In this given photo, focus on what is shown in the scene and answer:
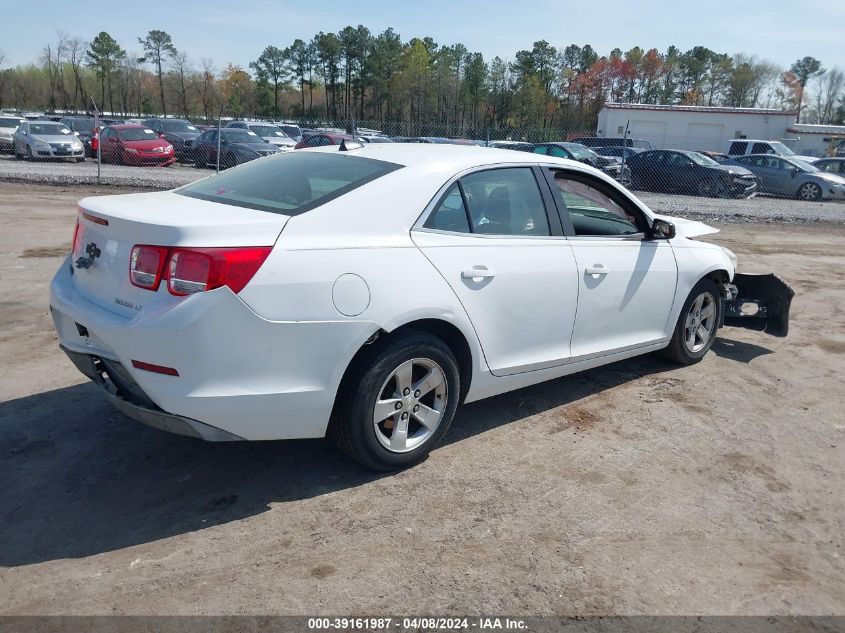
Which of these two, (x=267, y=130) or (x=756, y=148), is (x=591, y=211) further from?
(x=756, y=148)

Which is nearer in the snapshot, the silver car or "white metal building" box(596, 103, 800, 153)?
the silver car

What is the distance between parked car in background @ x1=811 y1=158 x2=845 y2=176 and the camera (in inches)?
998

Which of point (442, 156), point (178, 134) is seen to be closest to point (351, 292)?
point (442, 156)

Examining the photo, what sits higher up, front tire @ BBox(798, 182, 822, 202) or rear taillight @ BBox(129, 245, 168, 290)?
rear taillight @ BBox(129, 245, 168, 290)

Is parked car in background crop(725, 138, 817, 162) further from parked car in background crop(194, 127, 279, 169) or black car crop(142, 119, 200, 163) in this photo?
black car crop(142, 119, 200, 163)

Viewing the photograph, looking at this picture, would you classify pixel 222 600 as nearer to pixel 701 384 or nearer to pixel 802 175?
pixel 701 384

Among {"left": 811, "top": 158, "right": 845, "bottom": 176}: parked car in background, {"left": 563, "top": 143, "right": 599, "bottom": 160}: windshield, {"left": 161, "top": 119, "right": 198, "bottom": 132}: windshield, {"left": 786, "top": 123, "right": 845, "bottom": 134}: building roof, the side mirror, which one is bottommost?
{"left": 811, "top": 158, "right": 845, "bottom": 176}: parked car in background

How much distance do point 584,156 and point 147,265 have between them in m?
20.8

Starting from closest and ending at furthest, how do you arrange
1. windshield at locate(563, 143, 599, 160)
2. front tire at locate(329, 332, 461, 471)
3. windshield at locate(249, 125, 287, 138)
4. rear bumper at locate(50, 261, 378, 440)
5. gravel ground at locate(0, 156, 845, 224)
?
rear bumper at locate(50, 261, 378, 440) < front tire at locate(329, 332, 461, 471) < gravel ground at locate(0, 156, 845, 224) < windshield at locate(563, 143, 599, 160) < windshield at locate(249, 125, 287, 138)

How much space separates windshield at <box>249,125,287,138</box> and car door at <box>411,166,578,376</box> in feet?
83.8

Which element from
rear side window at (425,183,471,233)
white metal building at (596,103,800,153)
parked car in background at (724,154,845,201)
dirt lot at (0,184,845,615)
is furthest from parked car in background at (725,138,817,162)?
rear side window at (425,183,471,233)

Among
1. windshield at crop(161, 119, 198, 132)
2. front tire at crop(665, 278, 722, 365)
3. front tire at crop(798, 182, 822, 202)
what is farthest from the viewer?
windshield at crop(161, 119, 198, 132)

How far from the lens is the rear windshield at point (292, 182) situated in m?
3.68

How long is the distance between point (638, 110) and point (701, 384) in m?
48.9
